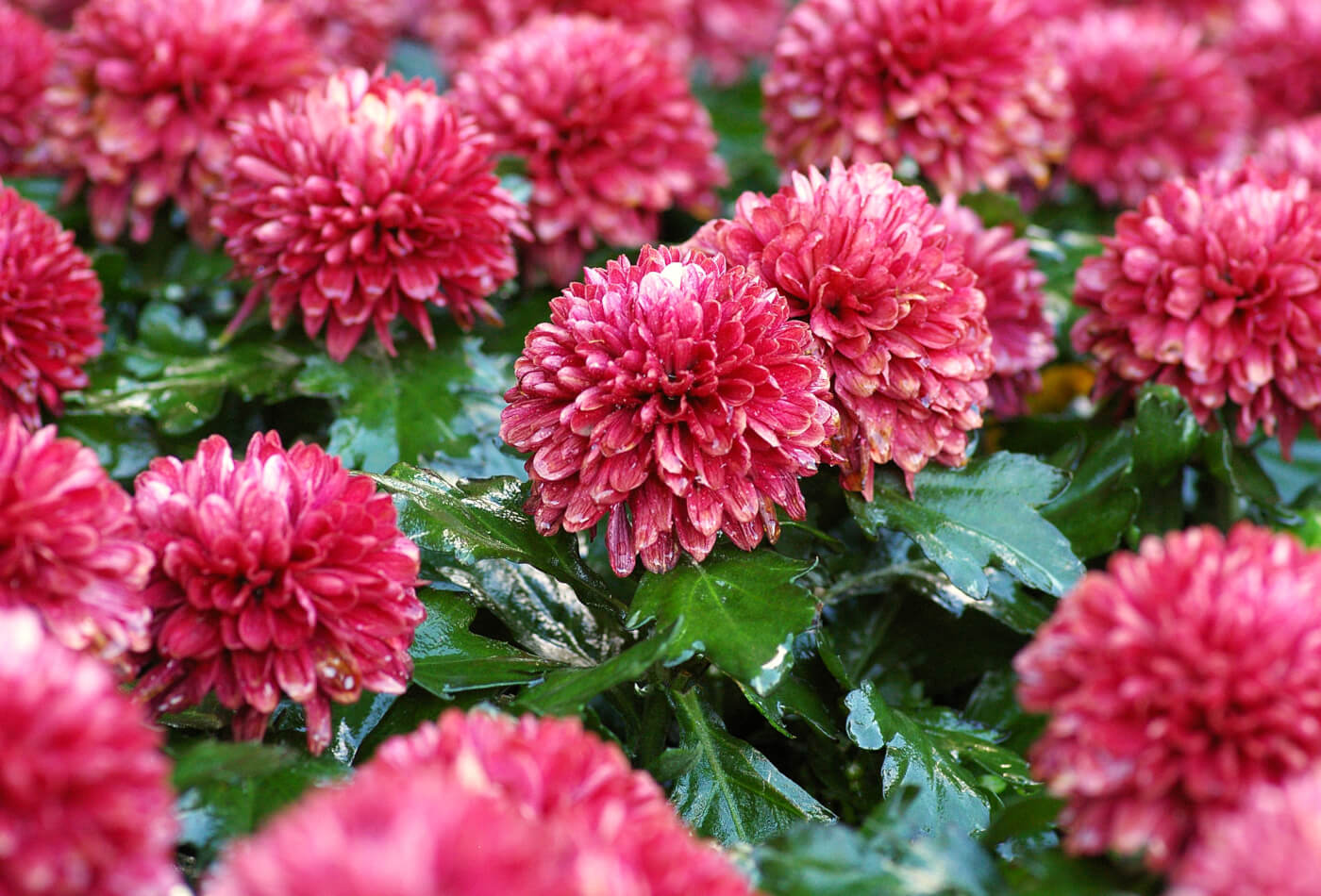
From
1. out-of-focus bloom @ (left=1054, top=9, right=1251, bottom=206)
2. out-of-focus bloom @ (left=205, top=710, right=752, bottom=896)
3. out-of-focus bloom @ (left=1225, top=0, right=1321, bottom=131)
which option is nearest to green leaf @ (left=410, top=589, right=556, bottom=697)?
out-of-focus bloom @ (left=205, top=710, right=752, bottom=896)

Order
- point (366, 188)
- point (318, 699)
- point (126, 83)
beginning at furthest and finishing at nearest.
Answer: point (126, 83) → point (366, 188) → point (318, 699)

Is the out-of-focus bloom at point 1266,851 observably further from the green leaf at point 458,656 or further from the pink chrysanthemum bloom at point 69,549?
the pink chrysanthemum bloom at point 69,549

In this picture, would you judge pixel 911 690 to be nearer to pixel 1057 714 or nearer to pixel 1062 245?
pixel 1057 714

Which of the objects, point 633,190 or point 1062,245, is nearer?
point 633,190

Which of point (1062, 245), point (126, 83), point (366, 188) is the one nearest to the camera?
point (366, 188)

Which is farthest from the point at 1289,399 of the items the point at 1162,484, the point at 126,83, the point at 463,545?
the point at 126,83

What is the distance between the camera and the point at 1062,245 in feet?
5.04

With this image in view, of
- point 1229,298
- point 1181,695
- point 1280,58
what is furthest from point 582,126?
point 1280,58

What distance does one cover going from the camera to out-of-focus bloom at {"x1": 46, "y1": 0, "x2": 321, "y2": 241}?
4.30ft

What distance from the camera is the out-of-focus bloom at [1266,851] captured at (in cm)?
55

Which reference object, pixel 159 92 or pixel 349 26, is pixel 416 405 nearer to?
pixel 159 92

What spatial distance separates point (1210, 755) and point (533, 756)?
1.15 ft

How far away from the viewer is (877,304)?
37.3 inches

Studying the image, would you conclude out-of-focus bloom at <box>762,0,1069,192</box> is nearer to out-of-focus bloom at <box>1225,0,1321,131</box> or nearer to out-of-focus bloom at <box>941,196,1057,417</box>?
out-of-focus bloom at <box>941,196,1057,417</box>
